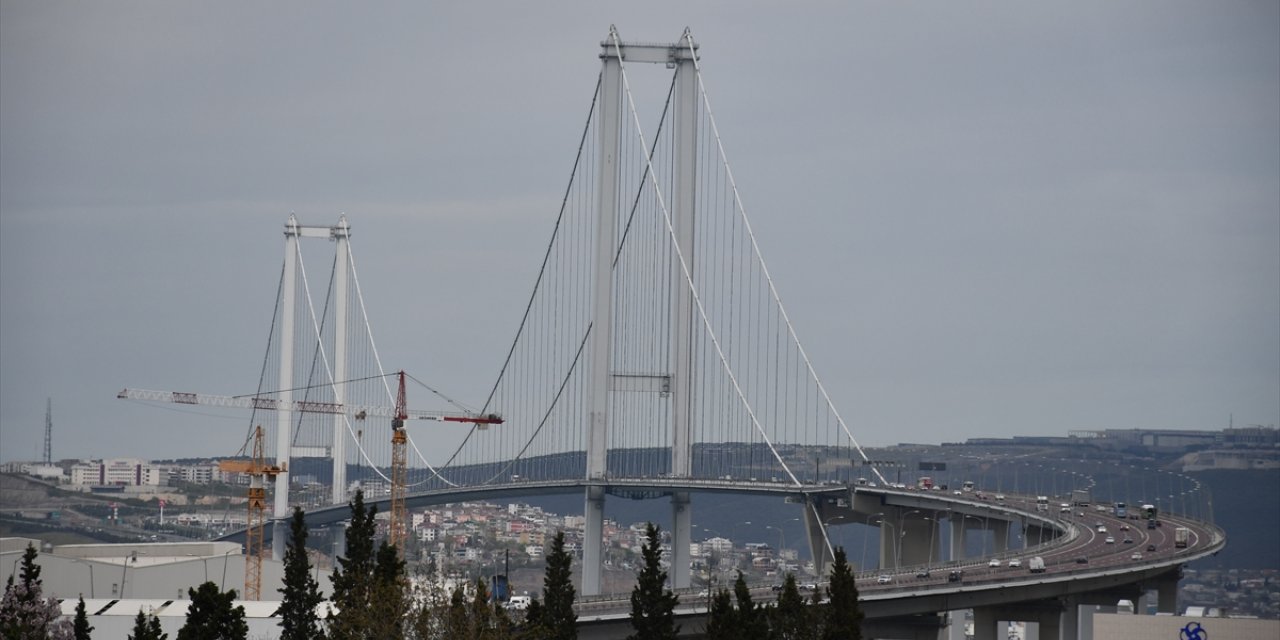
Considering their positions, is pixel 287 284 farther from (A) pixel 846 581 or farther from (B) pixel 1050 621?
(A) pixel 846 581

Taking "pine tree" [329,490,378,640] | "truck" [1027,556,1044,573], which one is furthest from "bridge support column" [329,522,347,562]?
"pine tree" [329,490,378,640]

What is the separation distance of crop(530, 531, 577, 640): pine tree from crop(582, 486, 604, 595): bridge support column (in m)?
32.4

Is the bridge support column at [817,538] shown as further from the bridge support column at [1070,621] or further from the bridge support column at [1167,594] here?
the bridge support column at [1070,621]

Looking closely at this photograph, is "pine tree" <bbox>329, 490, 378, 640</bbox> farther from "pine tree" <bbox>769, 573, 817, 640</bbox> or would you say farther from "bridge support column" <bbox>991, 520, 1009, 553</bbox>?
"bridge support column" <bbox>991, 520, 1009, 553</bbox>

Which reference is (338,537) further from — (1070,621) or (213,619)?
(213,619)

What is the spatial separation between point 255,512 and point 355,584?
88227 millimetres

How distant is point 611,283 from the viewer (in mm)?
93375

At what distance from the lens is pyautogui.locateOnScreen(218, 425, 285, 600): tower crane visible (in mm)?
94125

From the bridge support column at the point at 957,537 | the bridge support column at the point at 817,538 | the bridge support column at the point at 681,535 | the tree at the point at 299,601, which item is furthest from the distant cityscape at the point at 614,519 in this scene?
the tree at the point at 299,601

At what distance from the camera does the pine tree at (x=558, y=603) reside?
50.3 meters

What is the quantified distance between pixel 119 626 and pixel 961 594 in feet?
84.0

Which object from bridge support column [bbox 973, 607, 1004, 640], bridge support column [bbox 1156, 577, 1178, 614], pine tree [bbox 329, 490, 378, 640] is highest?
pine tree [bbox 329, 490, 378, 640]

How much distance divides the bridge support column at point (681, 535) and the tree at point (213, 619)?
122 ft

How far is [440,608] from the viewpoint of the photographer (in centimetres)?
4756
